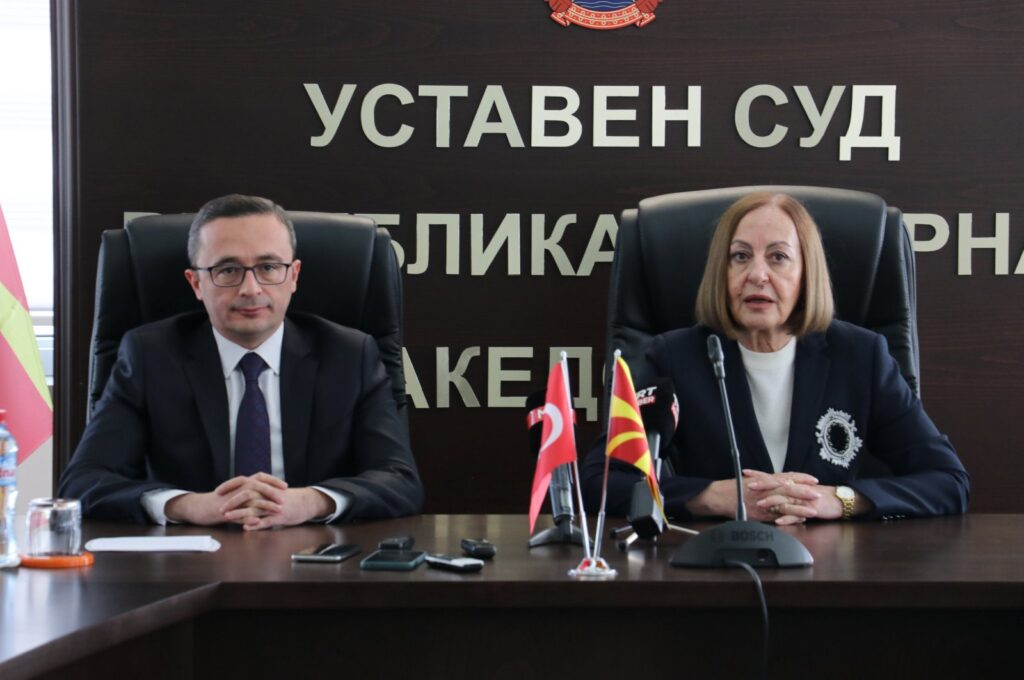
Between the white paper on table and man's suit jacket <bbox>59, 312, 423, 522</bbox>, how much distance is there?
0.53 meters

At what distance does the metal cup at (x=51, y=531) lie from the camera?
149cm

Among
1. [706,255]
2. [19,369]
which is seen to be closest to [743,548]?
[706,255]

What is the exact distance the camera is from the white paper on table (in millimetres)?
1607

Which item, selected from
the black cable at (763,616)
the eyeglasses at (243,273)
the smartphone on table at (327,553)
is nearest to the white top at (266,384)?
the eyeglasses at (243,273)

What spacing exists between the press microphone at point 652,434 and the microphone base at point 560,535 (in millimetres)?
82

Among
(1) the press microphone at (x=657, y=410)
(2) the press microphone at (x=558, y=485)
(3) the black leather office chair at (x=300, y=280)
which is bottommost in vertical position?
(2) the press microphone at (x=558, y=485)

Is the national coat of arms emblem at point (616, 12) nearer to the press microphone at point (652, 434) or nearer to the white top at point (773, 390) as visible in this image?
the white top at point (773, 390)

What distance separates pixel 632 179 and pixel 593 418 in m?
0.64

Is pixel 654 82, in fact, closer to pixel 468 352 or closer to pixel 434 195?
pixel 434 195

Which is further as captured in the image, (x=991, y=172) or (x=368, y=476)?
(x=991, y=172)

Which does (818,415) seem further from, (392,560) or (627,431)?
(392,560)

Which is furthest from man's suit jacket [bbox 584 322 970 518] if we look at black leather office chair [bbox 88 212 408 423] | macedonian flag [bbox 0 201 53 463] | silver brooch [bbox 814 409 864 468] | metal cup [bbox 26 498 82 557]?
macedonian flag [bbox 0 201 53 463]

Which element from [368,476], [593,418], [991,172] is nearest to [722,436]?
[368,476]

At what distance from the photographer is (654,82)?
3096mm
